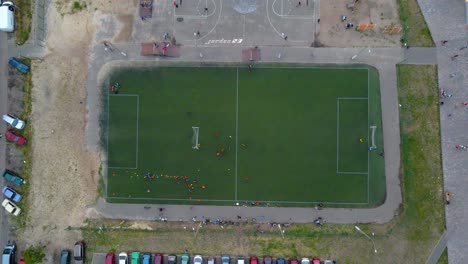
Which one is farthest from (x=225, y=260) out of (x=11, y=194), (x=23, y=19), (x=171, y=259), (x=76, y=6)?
(x=23, y=19)

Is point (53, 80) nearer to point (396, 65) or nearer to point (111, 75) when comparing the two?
point (111, 75)

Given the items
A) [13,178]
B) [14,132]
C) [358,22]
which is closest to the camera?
[358,22]

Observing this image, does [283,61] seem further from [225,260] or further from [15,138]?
[15,138]


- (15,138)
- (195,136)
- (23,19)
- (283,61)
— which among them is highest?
(23,19)

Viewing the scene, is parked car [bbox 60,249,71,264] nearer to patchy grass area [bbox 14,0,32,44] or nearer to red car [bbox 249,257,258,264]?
red car [bbox 249,257,258,264]

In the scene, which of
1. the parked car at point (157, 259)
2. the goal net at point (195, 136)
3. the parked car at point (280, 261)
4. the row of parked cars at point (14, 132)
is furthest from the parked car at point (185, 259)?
the row of parked cars at point (14, 132)

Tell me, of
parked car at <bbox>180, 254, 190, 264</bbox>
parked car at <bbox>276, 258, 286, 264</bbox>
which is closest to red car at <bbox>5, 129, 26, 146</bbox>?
parked car at <bbox>180, 254, 190, 264</bbox>
